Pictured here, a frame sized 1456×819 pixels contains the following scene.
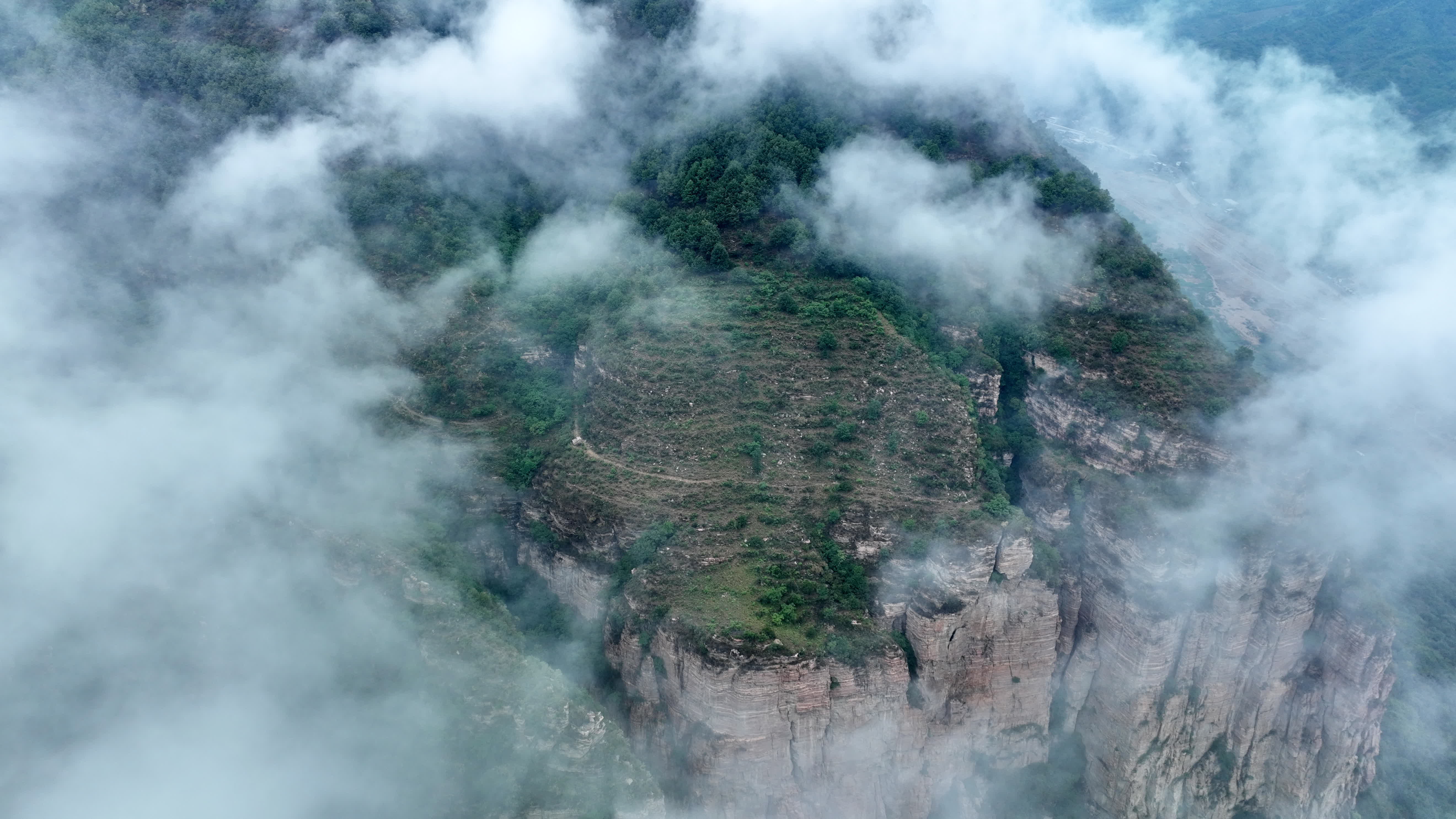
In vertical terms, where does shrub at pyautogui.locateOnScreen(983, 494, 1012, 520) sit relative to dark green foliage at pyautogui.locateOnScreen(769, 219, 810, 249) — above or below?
below

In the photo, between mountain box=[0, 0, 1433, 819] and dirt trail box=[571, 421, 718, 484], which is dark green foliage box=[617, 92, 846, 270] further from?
dirt trail box=[571, 421, 718, 484]

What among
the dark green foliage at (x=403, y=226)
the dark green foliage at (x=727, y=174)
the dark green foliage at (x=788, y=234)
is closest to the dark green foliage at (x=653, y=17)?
the dark green foliage at (x=727, y=174)

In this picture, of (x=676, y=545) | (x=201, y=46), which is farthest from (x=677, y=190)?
(x=201, y=46)

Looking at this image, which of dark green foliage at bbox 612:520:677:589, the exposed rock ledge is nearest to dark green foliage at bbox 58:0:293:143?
dark green foliage at bbox 612:520:677:589

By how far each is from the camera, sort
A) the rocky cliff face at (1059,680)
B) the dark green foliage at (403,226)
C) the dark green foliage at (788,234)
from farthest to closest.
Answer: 1. the dark green foliage at (403,226)
2. the dark green foliage at (788,234)
3. the rocky cliff face at (1059,680)

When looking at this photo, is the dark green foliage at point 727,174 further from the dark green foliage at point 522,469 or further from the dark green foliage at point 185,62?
the dark green foliage at point 185,62

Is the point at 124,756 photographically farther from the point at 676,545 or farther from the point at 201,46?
the point at 201,46

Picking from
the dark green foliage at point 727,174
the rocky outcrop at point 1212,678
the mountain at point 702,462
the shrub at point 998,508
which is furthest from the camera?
the dark green foliage at point 727,174
